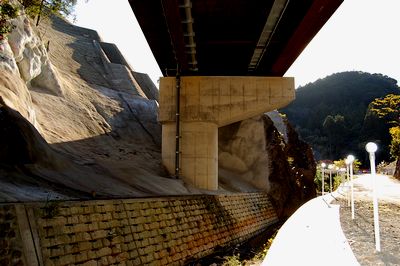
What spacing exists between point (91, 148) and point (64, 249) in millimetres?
14058

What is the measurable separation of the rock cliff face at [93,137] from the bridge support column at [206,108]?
168cm

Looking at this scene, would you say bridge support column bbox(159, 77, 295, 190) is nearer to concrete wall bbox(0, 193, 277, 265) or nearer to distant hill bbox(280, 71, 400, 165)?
concrete wall bbox(0, 193, 277, 265)

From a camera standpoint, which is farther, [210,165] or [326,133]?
[326,133]

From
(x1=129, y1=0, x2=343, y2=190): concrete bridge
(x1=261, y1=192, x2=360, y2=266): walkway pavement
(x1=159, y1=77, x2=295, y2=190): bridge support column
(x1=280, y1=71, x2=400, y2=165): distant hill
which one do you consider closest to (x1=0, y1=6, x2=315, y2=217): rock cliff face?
(x1=159, y1=77, x2=295, y2=190): bridge support column

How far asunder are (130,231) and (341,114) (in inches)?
4726

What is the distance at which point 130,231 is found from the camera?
9.23m

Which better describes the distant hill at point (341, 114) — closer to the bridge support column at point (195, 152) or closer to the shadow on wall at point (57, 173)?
the bridge support column at point (195, 152)

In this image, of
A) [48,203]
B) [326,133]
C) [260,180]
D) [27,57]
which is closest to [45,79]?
[27,57]

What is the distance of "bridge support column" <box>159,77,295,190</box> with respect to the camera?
1945cm

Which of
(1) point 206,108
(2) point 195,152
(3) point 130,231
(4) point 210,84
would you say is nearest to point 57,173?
(3) point 130,231

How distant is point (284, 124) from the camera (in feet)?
114

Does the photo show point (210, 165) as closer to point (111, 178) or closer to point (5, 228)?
point (111, 178)

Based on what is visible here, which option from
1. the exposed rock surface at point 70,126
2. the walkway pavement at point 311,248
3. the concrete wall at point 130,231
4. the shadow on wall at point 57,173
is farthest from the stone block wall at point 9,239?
the walkway pavement at point 311,248

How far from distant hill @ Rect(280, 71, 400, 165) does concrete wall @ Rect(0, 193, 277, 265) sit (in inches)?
3603
